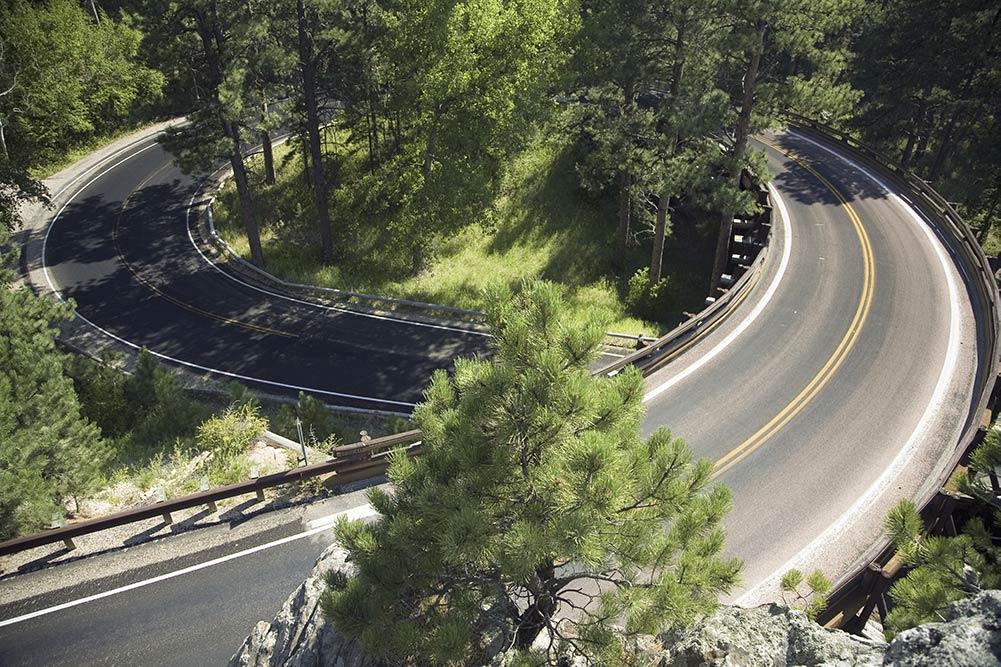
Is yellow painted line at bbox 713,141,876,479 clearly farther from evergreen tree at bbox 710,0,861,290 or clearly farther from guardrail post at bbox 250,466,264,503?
guardrail post at bbox 250,466,264,503

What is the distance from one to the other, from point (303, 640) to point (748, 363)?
14150 mm

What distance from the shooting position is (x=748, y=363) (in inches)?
723

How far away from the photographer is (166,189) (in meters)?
38.8

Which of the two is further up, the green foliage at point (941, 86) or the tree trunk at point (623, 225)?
the green foliage at point (941, 86)

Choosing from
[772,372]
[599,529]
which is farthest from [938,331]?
[599,529]

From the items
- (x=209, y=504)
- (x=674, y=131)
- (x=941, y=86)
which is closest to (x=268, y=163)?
(x=674, y=131)

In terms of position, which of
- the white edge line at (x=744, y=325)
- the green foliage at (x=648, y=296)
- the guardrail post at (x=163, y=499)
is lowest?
the green foliage at (x=648, y=296)

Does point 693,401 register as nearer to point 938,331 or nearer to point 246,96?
point 938,331

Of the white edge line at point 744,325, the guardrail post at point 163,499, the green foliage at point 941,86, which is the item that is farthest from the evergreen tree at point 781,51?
the guardrail post at point 163,499

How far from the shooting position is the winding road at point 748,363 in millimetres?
11250

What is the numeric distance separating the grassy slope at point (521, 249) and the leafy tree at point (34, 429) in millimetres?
16572

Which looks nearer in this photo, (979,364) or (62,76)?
(979,364)

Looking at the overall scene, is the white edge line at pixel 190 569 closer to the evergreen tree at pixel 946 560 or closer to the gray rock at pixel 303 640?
the gray rock at pixel 303 640

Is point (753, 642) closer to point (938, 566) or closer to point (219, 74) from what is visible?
point (938, 566)
